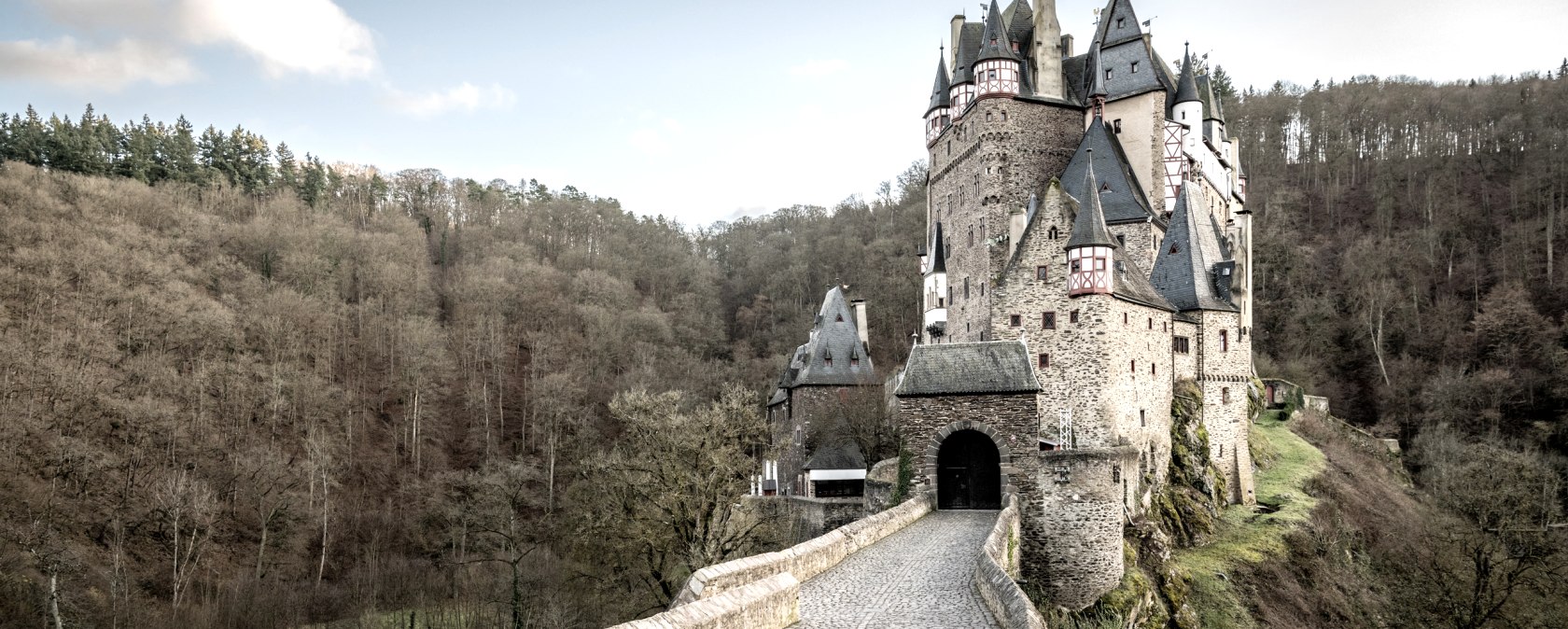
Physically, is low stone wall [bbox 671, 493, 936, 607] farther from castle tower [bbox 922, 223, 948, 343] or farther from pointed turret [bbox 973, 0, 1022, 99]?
pointed turret [bbox 973, 0, 1022, 99]

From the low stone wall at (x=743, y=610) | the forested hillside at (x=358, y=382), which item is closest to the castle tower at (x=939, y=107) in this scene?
the forested hillside at (x=358, y=382)

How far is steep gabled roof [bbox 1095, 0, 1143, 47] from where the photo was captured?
3650 centimetres

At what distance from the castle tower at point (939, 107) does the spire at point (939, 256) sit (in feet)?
16.5

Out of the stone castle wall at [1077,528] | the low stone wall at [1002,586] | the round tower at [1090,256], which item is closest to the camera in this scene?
the low stone wall at [1002,586]

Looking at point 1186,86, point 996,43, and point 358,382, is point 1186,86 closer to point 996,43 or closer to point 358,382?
point 996,43

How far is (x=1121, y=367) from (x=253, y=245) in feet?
171

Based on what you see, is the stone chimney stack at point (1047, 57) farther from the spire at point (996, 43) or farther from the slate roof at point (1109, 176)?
the slate roof at point (1109, 176)

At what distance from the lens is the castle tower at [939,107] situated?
135 ft

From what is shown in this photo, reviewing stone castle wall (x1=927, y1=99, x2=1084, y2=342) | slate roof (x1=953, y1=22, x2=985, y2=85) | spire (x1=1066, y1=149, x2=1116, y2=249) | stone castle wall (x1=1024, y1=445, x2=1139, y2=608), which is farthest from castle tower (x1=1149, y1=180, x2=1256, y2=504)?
stone castle wall (x1=1024, y1=445, x2=1139, y2=608)

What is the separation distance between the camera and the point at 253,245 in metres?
58.2

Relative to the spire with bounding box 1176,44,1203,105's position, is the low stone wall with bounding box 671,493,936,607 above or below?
below

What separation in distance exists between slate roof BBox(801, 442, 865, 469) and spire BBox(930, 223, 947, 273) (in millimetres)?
8282

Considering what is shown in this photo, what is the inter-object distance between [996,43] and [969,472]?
60.3ft

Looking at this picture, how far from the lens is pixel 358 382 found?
174 feet
